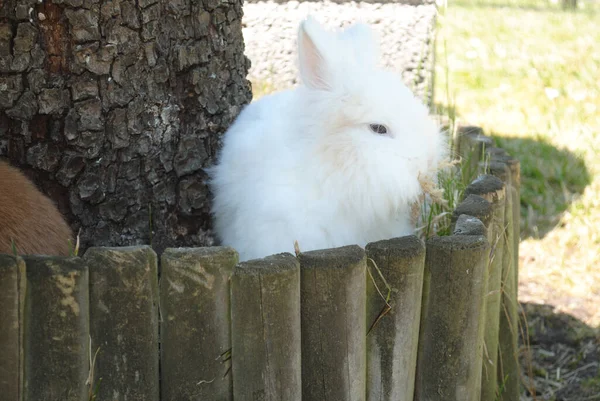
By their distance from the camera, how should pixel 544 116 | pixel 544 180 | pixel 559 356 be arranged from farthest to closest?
pixel 544 116 < pixel 544 180 < pixel 559 356

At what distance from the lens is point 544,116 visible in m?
5.69

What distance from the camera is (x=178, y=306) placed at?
1833 mm

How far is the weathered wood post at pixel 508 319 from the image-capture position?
269 cm

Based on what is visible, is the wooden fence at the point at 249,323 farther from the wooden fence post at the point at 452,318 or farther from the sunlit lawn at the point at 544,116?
the sunlit lawn at the point at 544,116

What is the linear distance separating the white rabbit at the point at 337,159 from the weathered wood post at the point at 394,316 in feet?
0.93

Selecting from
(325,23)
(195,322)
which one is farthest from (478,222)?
(325,23)

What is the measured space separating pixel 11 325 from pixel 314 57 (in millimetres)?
1092

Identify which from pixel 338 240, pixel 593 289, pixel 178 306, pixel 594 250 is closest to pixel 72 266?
pixel 178 306

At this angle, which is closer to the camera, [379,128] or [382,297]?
[382,297]

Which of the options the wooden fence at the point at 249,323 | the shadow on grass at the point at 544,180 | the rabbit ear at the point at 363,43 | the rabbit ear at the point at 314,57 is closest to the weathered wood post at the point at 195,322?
the wooden fence at the point at 249,323

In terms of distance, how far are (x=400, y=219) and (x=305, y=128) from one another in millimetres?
413

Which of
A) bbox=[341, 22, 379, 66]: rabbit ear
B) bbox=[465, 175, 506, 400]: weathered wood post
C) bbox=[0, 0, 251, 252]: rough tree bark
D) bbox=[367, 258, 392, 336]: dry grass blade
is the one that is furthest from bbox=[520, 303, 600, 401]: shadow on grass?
bbox=[0, 0, 251, 252]: rough tree bark

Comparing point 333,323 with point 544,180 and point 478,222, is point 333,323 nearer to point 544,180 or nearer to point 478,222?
point 478,222

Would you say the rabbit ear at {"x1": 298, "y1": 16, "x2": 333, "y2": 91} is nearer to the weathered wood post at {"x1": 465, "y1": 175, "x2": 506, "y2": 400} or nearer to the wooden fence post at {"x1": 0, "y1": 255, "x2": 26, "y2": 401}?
the weathered wood post at {"x1": 465, "y1": 175, "x2": 506, "y2": 400}
